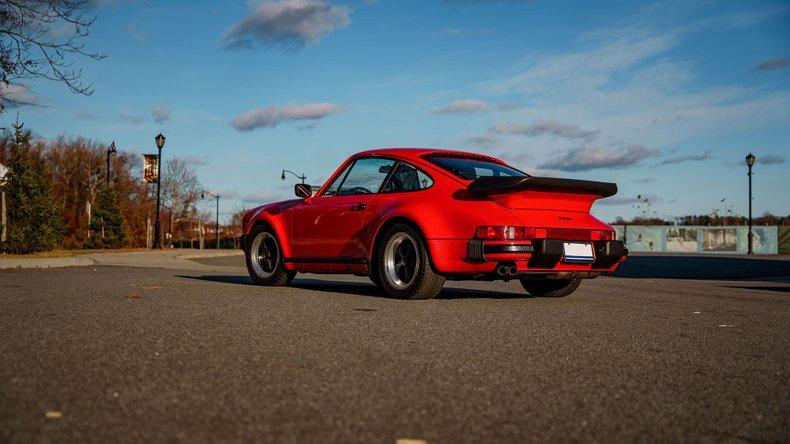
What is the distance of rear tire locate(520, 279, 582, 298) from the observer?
8711 millimetres

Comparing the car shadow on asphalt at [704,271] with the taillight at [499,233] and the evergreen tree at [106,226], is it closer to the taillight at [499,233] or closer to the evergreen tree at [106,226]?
the taillight at [499,233]

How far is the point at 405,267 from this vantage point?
7844 millimetres

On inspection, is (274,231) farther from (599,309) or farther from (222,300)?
(599,309)

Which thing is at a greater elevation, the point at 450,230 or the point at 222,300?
the point at 450,230

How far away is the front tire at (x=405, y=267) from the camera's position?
748 centimetres

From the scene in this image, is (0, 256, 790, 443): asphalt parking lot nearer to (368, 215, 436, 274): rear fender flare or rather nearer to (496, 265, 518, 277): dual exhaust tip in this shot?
(496, 265, 518, 277): dual exhaust tip

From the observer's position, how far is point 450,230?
7.30 metres

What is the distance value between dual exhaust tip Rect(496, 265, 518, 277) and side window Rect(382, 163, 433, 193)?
1.22 meters

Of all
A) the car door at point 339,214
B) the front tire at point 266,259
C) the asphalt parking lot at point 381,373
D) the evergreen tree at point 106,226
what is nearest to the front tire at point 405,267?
the car door at point 339,214

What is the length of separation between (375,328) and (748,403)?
2691mm

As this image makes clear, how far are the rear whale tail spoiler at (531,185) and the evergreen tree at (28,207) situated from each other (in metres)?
17.3

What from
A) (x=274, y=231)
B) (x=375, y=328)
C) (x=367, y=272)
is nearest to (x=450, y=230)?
(x=367, y=272)

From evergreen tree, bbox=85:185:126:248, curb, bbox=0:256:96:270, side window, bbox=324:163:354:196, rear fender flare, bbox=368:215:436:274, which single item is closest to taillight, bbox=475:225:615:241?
rear fender flare, bbox=368:215:436:274

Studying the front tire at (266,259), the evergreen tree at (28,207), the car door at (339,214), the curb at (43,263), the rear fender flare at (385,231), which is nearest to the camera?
the rear fender flare at (385,231)
